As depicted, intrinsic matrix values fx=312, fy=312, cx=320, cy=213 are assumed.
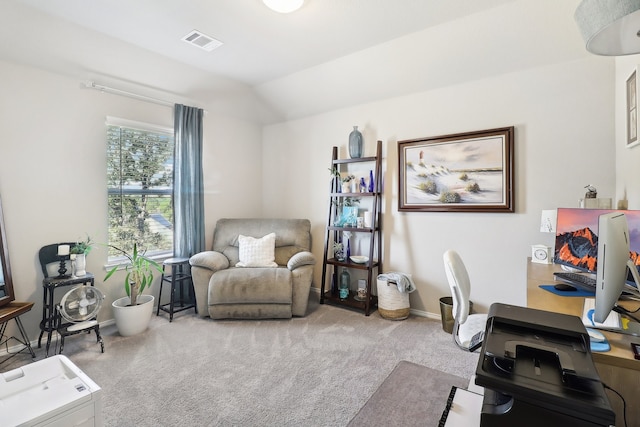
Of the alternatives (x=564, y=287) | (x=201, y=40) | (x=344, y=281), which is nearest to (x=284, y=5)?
(x=201, y=40)

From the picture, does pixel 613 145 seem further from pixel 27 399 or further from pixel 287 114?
pixel 27 399

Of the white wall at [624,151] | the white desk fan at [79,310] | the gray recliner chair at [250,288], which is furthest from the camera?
the gray recliner chair at [250,288]

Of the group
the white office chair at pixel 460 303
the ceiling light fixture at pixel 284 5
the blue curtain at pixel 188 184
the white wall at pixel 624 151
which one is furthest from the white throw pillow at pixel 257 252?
the white wall at pixel 624 151

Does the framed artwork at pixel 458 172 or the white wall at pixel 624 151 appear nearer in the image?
the white wall at pixel 624 151

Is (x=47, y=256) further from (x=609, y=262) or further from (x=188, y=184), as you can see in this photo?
(x=609, y=262)

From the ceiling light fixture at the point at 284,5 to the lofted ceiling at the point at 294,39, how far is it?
0.46 ft

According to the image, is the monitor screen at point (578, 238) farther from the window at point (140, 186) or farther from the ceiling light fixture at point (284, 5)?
the window at point (140, 186)

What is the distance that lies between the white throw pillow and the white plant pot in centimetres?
102

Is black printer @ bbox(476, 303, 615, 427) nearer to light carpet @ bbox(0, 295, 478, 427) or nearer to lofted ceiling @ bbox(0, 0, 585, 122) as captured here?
light carpet @ bbox(0, 295, 478, 427)

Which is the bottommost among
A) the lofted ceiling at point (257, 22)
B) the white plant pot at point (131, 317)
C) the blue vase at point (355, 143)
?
the white plant pot at point (131, 317)

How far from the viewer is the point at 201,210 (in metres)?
3.82

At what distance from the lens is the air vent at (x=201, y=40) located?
272 cm

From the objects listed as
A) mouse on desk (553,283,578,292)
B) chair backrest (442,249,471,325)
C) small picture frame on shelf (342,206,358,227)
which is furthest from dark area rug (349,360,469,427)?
small picture frame on shelf (342,206,358,227)

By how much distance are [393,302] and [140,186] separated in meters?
3.02
